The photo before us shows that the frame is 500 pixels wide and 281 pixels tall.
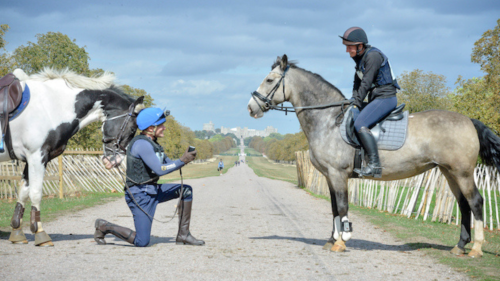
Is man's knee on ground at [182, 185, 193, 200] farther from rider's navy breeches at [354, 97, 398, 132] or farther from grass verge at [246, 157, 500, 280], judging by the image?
grass verge at [246, 157, 500, 280]

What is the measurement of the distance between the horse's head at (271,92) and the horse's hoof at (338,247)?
8.26 ft

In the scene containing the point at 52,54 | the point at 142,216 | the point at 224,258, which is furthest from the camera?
the point at 52,54

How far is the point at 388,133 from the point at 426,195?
256 inches

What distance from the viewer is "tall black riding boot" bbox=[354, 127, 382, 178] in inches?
251

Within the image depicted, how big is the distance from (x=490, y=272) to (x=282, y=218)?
6.41m

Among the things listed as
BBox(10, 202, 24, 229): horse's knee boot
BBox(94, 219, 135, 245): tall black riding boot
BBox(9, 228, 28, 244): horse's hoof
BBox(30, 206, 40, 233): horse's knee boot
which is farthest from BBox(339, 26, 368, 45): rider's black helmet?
BBox(9, 228, 28, 244): horse's hoof

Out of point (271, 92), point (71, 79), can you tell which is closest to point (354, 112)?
point (271, 92)

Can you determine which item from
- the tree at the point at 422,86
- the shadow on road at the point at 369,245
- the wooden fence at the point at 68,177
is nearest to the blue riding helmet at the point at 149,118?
the shadow on road at the point at 369,245

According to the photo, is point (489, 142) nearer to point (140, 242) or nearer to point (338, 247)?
point (338, 247)

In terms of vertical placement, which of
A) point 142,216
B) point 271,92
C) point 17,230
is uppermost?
point 271,92

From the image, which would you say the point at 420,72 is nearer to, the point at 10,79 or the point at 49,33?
the point at 49,33

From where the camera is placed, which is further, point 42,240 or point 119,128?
point 119,128

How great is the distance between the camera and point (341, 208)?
6.55m

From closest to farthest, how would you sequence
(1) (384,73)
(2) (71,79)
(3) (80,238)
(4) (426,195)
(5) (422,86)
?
1. (1) (384,73)
2. (2) (71,79)
3. (3) (80,238)
4. (4) (426,195)
5. (5) (422,86)
